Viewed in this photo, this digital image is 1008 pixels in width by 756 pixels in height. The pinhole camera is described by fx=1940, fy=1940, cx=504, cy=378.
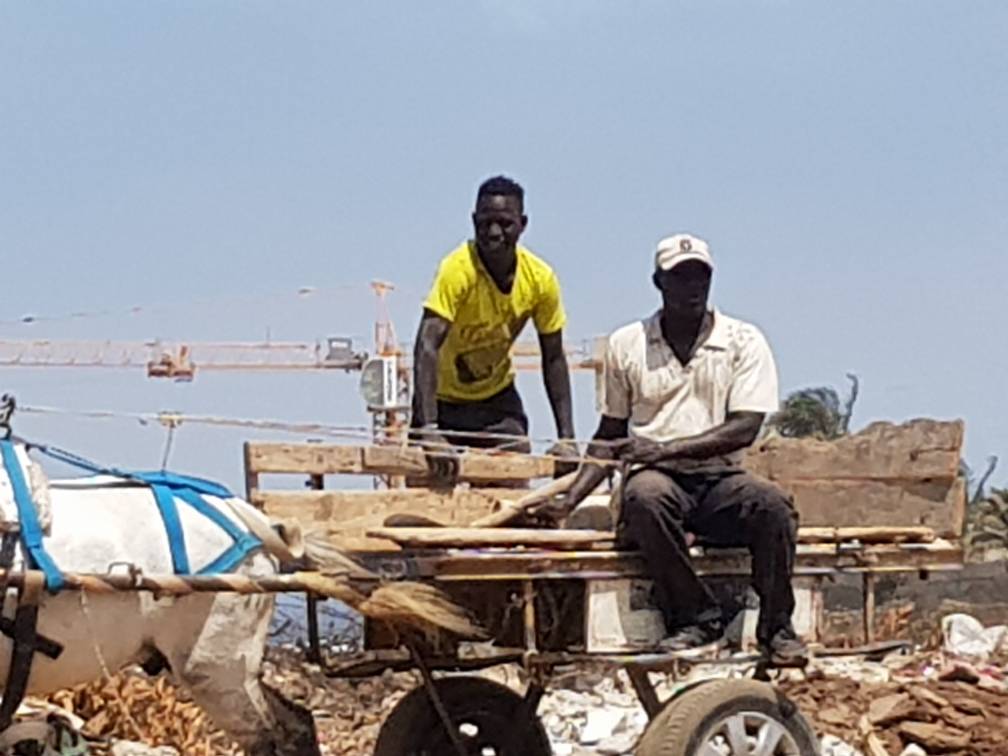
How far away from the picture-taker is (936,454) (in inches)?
319

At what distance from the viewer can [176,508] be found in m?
6.79

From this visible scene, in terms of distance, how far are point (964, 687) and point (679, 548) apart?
4.09m

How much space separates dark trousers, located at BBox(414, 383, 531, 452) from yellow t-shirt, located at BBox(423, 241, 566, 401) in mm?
44

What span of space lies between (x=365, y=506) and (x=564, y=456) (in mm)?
853

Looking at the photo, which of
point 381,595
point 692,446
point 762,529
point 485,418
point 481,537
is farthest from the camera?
point 485,418

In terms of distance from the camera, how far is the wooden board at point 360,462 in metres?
8.37

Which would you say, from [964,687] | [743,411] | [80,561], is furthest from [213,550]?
[964,687]

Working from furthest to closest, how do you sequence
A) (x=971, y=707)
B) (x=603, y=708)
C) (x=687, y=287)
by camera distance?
(x=603, y=708), (x=971, y=707), (x=687, y=287)

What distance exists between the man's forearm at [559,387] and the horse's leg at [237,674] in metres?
2.32

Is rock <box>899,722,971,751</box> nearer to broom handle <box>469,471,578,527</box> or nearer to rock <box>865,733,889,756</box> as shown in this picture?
rock <box>865,733,889,756</box>

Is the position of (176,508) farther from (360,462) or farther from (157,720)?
(157,720)

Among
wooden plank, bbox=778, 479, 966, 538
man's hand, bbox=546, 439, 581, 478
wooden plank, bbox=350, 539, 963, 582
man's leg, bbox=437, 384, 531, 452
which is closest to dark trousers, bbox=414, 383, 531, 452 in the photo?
man's leg, bbox=437, 384, 531, 452

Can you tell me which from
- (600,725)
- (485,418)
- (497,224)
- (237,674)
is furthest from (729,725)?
(600,725)

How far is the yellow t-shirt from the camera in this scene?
8445 millimetres
